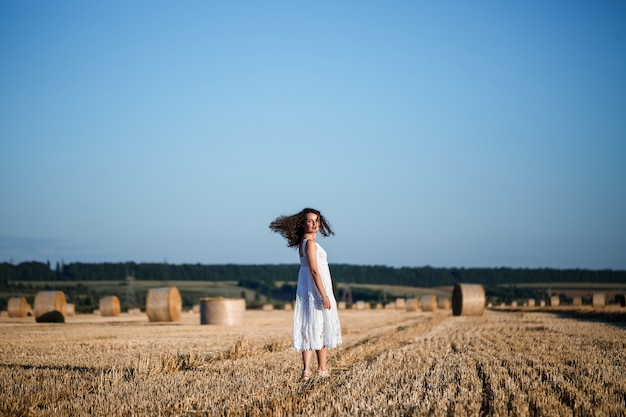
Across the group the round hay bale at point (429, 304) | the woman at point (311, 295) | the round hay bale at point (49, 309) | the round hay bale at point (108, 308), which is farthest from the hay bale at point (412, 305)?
A: the woman at point (311, 295)

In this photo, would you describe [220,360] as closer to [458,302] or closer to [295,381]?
[295,381]

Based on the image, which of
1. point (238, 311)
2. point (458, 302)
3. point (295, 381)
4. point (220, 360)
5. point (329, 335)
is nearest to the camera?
point (295, 381)

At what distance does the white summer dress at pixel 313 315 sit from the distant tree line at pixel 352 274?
79145 millimetres

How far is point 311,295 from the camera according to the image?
319 inches

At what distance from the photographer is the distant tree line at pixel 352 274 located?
9031 centimetres

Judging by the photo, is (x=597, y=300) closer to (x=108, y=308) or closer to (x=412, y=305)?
(x=412, y=305)

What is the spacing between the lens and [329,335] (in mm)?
8023

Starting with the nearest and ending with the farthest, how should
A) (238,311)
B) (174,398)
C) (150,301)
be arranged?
(174,398)
(238,311)
(150,301)

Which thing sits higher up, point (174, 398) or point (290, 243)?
point (290, 243)

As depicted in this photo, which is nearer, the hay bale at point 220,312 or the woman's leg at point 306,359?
the woman's leg at point 306,359

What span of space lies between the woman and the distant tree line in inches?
3114

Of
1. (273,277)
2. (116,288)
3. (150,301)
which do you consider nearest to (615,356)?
(150,301)

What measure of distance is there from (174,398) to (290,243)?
2.66 m

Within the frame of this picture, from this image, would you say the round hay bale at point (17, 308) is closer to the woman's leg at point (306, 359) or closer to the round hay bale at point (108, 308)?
the round hay bale at point (108, 308)
